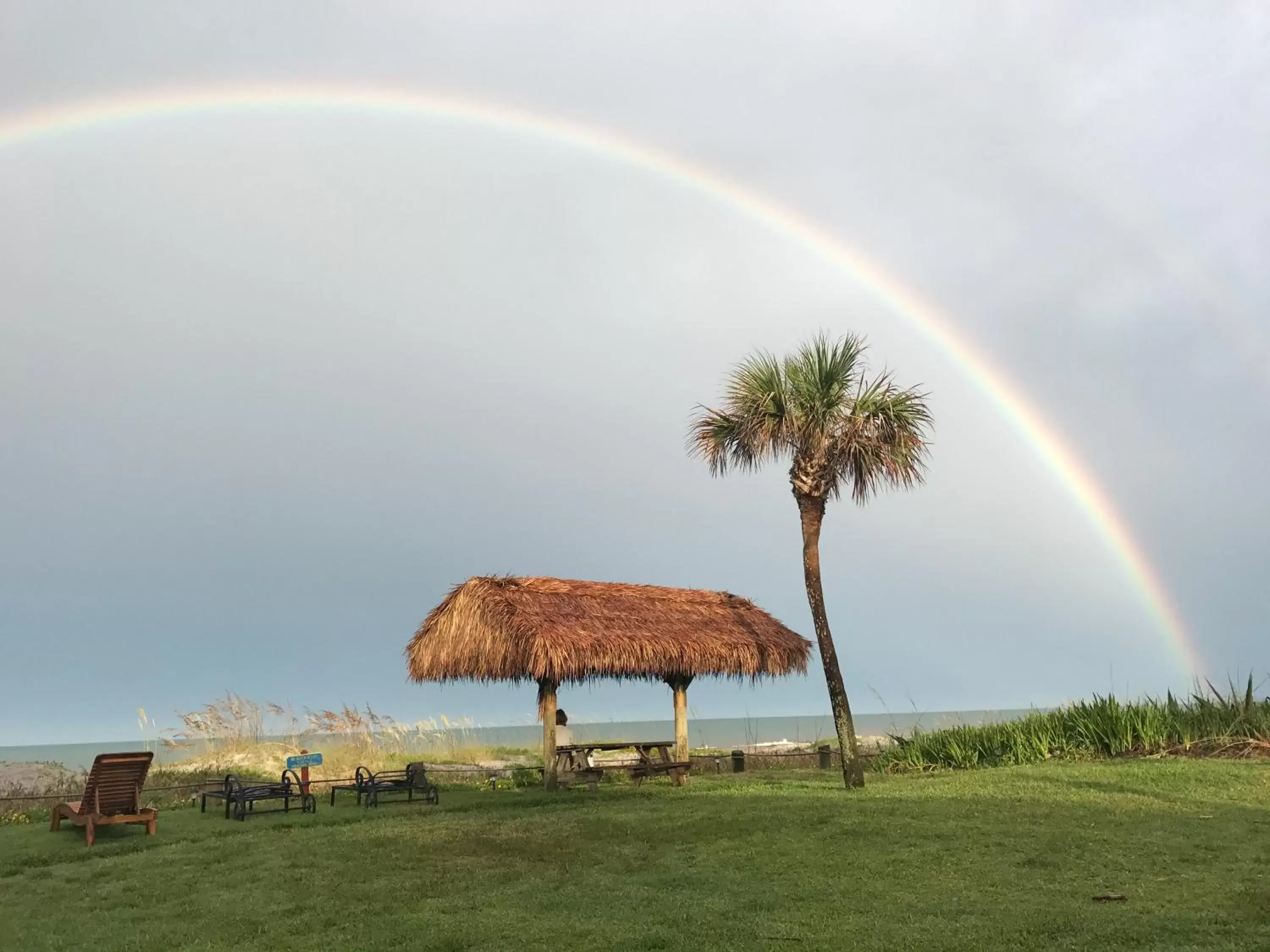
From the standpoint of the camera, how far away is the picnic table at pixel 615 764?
1616 centimetres

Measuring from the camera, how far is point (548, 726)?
54.7ft

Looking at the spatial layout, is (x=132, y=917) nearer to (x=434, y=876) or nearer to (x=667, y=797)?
(x=434, y=876)

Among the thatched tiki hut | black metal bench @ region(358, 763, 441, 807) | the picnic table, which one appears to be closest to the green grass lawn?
black metal bench @ region(358, 763, 441, 807)

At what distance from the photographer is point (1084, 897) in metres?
7.20

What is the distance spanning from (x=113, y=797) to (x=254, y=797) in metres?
1.70

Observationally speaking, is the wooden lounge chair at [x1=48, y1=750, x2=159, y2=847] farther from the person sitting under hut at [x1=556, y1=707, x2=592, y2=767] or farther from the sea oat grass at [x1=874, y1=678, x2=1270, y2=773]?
the sea oat grass at [x1=874, y1=678, x2=1270, y2=773]

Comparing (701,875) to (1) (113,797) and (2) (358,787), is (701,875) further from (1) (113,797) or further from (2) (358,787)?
(2) (358,787)

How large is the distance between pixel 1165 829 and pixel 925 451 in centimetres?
762

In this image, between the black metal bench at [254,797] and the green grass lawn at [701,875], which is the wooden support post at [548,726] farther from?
the black metal bench at [254,797]

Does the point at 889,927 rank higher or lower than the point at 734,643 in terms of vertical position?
lower

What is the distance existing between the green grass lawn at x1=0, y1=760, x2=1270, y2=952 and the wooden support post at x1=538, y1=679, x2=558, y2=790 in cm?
270

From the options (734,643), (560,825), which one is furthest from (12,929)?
(734,643)

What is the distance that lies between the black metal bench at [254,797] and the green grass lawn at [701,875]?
1.27 ft

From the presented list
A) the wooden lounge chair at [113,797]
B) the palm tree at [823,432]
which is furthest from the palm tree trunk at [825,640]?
the wooden lounge chair at [113,797]
